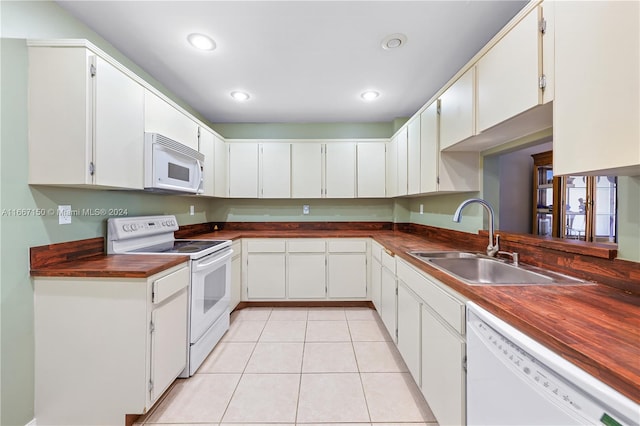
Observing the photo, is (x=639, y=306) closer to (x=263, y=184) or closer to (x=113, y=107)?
(x=113, y=107)

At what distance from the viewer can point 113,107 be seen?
1.49m

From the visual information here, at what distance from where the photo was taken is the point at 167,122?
2.01m

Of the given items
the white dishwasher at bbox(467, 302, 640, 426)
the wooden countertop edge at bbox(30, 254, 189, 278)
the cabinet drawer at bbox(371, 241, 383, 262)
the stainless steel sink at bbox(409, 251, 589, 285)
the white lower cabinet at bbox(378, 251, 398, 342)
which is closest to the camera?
the white dishwasher at bbox(467, 302, 640, 426)

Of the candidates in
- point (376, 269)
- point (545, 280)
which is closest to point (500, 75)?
point (545, 280)

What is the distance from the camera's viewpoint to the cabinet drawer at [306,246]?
9.61ft

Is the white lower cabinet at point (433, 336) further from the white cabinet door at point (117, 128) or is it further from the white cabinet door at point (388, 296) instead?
the white cabinet door at point (117, 128)

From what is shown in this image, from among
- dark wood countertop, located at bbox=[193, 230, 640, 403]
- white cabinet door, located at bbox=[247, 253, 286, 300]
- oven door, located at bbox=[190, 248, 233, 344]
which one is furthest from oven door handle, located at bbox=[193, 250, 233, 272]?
dark wood countertop, located at bbox=[193, 230, 640, 403]

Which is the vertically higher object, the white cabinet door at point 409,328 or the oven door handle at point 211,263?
the oven door handle at point 211,263

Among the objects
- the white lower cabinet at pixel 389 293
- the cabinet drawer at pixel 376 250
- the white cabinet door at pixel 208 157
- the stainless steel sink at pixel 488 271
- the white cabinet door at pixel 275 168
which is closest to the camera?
the stainless steel sink at pixel 488 271

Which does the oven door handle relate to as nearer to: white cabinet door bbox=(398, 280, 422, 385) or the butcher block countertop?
the butcher block countertop

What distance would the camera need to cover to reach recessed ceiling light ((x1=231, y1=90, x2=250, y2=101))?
2582 mm

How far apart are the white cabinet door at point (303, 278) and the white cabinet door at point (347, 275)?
14cm

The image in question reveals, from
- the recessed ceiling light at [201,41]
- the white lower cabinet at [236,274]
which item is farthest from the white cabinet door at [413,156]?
the white lower cabinet at [236,274]

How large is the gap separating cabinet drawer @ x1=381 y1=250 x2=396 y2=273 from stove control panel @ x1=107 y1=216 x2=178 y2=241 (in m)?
2.03
